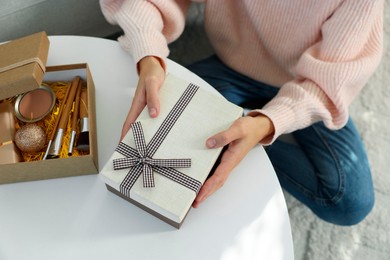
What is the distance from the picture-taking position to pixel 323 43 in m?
0.69

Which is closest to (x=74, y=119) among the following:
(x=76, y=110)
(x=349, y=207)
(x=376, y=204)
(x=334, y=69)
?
(x=76, y=110)

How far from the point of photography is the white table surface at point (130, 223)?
0.58 meters

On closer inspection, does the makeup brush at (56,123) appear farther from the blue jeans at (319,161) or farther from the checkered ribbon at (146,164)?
the blue jeans at (319,161)

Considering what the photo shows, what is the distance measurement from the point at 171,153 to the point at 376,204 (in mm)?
780

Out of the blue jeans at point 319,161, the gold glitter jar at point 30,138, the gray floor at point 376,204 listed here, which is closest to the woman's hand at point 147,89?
the gold glitter jar at point 30,138

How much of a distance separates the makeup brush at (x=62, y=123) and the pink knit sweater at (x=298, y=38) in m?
0.11

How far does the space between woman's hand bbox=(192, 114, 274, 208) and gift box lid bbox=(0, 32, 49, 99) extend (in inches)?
9.8

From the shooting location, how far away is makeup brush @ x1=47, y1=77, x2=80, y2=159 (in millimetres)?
605

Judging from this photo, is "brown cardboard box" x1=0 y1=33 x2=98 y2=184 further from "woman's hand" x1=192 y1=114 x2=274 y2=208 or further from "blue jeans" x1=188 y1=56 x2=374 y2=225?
"blue jeans" x1=188 y1=56 x2=374 y2=225

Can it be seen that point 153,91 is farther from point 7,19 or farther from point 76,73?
Answer: point 7,19

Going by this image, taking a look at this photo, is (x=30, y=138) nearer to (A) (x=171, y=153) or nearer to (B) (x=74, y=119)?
(B) (x=74, y=119)

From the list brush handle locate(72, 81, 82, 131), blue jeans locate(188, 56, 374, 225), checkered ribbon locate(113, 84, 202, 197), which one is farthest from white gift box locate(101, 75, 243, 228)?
blue jeans locate(188, 56, 374, 225)

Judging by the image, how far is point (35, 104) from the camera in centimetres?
66

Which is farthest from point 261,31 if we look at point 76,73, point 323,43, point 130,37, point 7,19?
point 7,19
